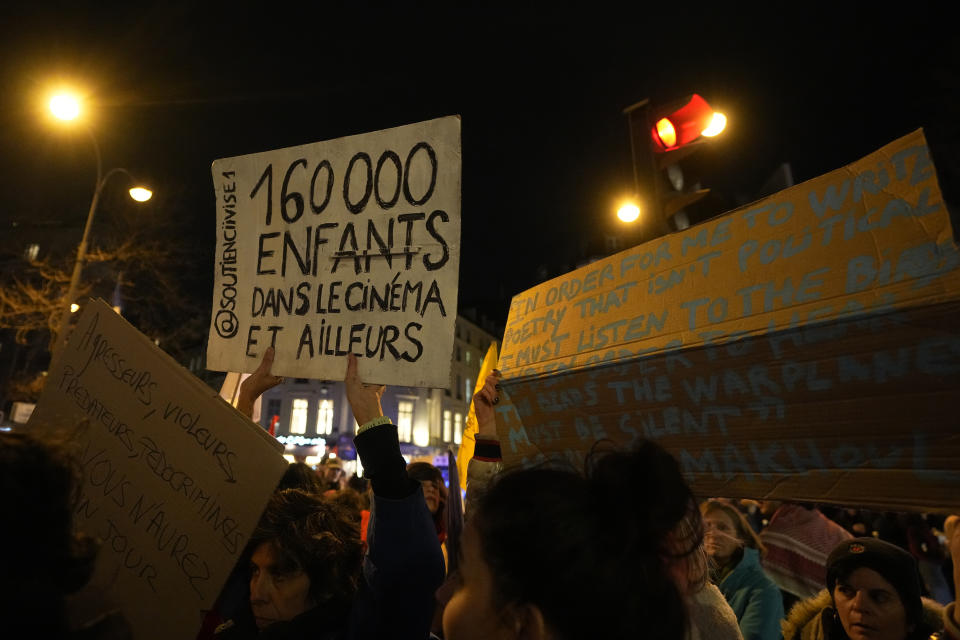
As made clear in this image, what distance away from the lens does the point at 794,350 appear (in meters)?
1.51

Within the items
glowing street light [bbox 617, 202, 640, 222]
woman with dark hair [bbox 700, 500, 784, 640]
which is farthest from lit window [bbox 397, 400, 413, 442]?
woman with dark hair [bbox 700, 500, 784, 640]

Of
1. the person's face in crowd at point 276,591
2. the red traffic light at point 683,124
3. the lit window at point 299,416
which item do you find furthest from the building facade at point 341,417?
the person's face in crowd at point 276,591

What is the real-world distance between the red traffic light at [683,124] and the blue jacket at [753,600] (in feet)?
9.69

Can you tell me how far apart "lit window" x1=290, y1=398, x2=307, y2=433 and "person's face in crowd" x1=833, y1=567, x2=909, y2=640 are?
136 ft

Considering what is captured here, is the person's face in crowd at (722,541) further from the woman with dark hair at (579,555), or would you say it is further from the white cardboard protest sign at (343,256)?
the woman with dark hair at (579,555)

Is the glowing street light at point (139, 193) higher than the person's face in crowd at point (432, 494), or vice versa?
the glowing street light at point (139, 193)

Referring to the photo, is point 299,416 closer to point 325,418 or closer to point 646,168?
point 325,418

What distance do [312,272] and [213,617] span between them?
4.63 feet

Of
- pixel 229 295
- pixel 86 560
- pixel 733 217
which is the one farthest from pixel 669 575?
pixel 229 295

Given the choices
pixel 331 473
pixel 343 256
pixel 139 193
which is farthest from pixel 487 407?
pixel 139 193

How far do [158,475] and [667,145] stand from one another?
400cm

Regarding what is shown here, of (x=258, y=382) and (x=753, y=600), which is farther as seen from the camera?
(x=753, y=600)

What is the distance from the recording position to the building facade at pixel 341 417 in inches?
1593

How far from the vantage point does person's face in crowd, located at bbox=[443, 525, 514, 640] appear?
4.25ft
